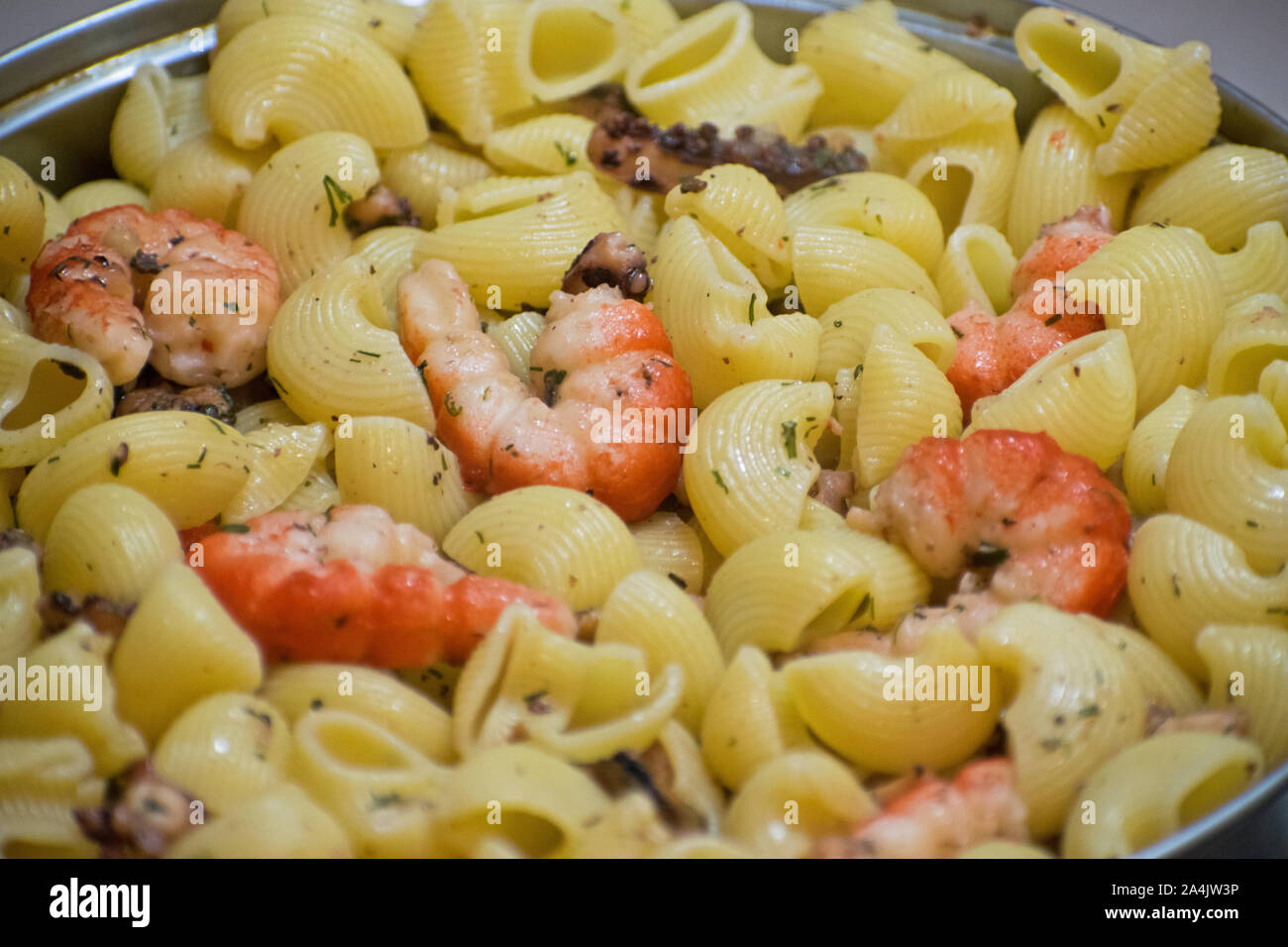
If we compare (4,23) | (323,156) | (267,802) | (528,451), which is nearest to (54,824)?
(267,802)

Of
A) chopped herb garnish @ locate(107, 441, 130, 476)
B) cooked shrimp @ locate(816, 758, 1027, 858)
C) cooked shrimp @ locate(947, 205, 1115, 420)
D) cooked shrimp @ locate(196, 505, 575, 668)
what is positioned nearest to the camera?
cooked shrimp @ locate(816, 758, 1027, 858)

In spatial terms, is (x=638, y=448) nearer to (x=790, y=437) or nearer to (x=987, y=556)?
(x=790, y=437)

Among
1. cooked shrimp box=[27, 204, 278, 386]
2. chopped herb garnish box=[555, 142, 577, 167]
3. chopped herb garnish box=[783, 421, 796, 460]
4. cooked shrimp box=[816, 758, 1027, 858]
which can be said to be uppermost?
chopped herb garnish box=[555, 142, 577, 167]

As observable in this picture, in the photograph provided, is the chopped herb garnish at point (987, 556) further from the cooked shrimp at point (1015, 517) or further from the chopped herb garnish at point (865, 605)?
the chopped herb garnish at point (865, 605)

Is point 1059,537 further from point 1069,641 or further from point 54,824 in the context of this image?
point 54,824

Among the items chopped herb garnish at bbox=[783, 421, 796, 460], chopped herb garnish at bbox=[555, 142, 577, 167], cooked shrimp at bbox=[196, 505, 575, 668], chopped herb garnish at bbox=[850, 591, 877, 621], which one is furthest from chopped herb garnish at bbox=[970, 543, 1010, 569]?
chopped herb garnish at bbox=[555, 142, 577, 167]

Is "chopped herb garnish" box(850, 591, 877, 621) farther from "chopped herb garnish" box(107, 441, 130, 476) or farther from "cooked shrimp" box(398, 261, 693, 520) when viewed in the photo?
"chopped herb garnish" box(107, 441, 130, 476)

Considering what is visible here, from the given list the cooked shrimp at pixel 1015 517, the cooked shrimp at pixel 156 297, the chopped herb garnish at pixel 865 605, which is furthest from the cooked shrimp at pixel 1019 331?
the cooked shrimp at pixel 156 297
